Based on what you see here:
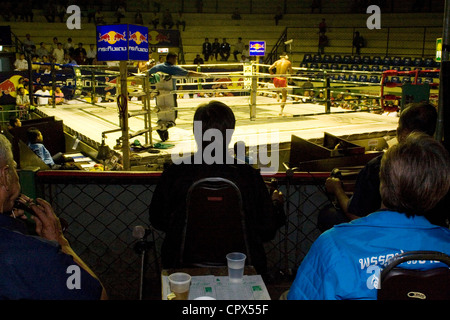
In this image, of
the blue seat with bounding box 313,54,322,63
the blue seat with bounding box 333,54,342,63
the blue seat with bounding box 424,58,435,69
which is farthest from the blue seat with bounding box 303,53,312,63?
the blue seat with bounding box 424,58,435,69

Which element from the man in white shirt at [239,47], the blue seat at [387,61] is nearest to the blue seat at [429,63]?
the blue seat at [387,61]

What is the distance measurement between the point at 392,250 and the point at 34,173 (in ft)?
5.45

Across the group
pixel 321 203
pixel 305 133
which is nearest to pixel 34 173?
pixel 321 203

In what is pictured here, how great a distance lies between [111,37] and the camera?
4621mm

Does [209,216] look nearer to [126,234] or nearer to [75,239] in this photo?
[126,234]

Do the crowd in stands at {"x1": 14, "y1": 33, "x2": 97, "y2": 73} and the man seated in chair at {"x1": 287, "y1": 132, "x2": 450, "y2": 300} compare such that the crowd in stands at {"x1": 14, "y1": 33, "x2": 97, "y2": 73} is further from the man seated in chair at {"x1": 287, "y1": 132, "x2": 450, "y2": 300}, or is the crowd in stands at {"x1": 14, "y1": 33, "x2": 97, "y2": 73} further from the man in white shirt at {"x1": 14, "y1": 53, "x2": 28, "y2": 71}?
the man seated in chair at {"x1": 287, "y1": 132, "x2": 450, "y2": 300}

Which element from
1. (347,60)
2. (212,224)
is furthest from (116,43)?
(347,60)

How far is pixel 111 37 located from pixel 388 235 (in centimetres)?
406

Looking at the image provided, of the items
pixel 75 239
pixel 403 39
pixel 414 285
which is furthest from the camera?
pixel 403 39

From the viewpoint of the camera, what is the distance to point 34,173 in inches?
84.3

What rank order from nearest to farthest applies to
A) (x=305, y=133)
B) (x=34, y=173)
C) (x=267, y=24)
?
(x=34, y=173), (x=305, y=133), (x=267, y=24)

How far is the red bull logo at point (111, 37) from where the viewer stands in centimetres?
459

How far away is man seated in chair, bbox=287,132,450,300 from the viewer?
3.78ft

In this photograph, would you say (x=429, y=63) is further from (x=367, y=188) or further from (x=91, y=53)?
(x=367, y=188)
